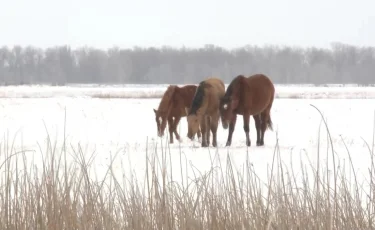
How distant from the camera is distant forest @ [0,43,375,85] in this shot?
74.7 m

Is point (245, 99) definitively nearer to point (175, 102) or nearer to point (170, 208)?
point (175, 102)

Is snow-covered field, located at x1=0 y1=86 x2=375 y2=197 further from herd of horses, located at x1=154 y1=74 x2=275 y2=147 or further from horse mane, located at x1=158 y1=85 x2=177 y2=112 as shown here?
horse mane, located at x1=158 y1=85 x2=177 y2=112

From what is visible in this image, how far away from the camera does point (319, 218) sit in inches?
152

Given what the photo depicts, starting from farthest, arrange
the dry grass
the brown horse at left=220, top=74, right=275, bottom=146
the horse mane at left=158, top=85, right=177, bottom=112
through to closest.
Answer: the horse mane at left=158, top=85, right=177, bottom=112
the brown horse at left=220, top=74, right=275, bottom=146
the dry grass

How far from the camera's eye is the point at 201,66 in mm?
77250

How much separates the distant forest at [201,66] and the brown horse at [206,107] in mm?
56548

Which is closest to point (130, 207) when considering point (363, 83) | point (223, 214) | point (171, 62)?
point (223, 214)

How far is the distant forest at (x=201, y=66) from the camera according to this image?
74.7m

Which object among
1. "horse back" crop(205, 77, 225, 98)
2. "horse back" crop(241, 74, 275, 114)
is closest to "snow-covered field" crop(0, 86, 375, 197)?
"horse back" crop(241, 74, 275, 114)

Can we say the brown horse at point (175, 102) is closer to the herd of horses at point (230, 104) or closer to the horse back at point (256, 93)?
the herd of horses at point (230, 104)

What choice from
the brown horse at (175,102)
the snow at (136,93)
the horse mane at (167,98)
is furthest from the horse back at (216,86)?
the snow at (136,93)

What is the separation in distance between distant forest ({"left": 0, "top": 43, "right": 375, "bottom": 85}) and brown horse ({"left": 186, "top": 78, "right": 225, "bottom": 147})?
56548mm

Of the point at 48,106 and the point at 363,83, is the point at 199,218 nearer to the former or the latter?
the point at 48,106

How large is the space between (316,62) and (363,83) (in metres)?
7.64
